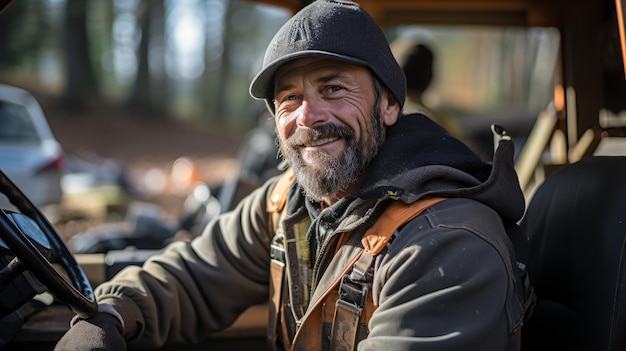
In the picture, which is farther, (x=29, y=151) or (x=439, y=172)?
(x=29, y=151)

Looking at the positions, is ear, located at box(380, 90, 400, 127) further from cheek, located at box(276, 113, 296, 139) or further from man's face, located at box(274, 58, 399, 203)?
cheek, located at box(276, 113, 296, 139)

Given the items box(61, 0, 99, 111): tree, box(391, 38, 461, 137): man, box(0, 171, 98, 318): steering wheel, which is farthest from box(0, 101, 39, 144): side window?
box(61, 0, 99, 111): tree

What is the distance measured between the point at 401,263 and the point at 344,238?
26 centimetres

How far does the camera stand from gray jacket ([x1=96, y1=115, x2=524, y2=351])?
1.76 meters

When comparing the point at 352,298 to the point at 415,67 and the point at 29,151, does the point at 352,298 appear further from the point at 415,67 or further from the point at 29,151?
the point at 29,151

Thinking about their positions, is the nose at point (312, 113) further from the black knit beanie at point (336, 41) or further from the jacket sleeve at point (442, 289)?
the jacket sleeve at point (442, 289)

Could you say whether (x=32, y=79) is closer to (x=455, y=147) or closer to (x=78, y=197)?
(x=78, y=197)

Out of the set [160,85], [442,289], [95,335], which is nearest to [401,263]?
[442,289]

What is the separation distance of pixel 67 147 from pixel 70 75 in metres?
3.51

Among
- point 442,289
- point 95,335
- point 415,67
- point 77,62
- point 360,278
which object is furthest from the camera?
point 77,62

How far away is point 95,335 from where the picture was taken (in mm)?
2039

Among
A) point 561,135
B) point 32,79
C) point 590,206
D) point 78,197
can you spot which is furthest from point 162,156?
point 590,206

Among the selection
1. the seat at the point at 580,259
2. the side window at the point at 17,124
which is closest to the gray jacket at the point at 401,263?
the seat at the point at 580,259

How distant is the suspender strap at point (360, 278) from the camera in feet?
6.35
